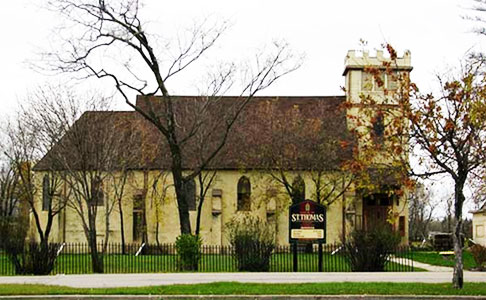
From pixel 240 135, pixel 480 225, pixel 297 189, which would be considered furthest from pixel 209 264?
pixel 480 225

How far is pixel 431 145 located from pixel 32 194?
33.4m

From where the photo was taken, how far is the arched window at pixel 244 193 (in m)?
51.2

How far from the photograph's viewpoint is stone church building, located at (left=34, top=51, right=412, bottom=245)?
45.5m

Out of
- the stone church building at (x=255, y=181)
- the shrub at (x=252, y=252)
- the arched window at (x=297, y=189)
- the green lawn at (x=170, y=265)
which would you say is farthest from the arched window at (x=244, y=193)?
the shrub at (x=252, y=252)

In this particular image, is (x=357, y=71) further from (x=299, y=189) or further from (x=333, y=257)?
(x=333, y=257)

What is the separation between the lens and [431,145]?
18484 millimetres

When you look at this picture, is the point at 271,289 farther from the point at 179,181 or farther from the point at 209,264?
the point at 179,181

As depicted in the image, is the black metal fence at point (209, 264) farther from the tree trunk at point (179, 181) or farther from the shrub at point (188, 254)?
the tree trunk at point (179, 181)

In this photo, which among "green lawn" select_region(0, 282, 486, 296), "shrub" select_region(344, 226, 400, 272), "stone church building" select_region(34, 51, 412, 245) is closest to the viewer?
"green lawn" select_region(0, 282, 486, 296)

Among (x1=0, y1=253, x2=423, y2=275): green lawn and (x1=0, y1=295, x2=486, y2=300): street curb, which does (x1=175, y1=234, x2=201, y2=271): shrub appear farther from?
(x1=0, y1=295, x2=486, y2=300): street curb

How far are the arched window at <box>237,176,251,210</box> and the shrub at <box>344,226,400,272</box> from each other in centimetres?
2408

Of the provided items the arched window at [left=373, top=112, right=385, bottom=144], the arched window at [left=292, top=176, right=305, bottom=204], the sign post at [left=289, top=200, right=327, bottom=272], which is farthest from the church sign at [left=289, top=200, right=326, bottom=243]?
the arched window at [left=292, top=176, right=305, bottom=204]

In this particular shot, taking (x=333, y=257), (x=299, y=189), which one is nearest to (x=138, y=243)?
(x=299, y=189)

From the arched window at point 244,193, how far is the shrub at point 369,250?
2408cm
